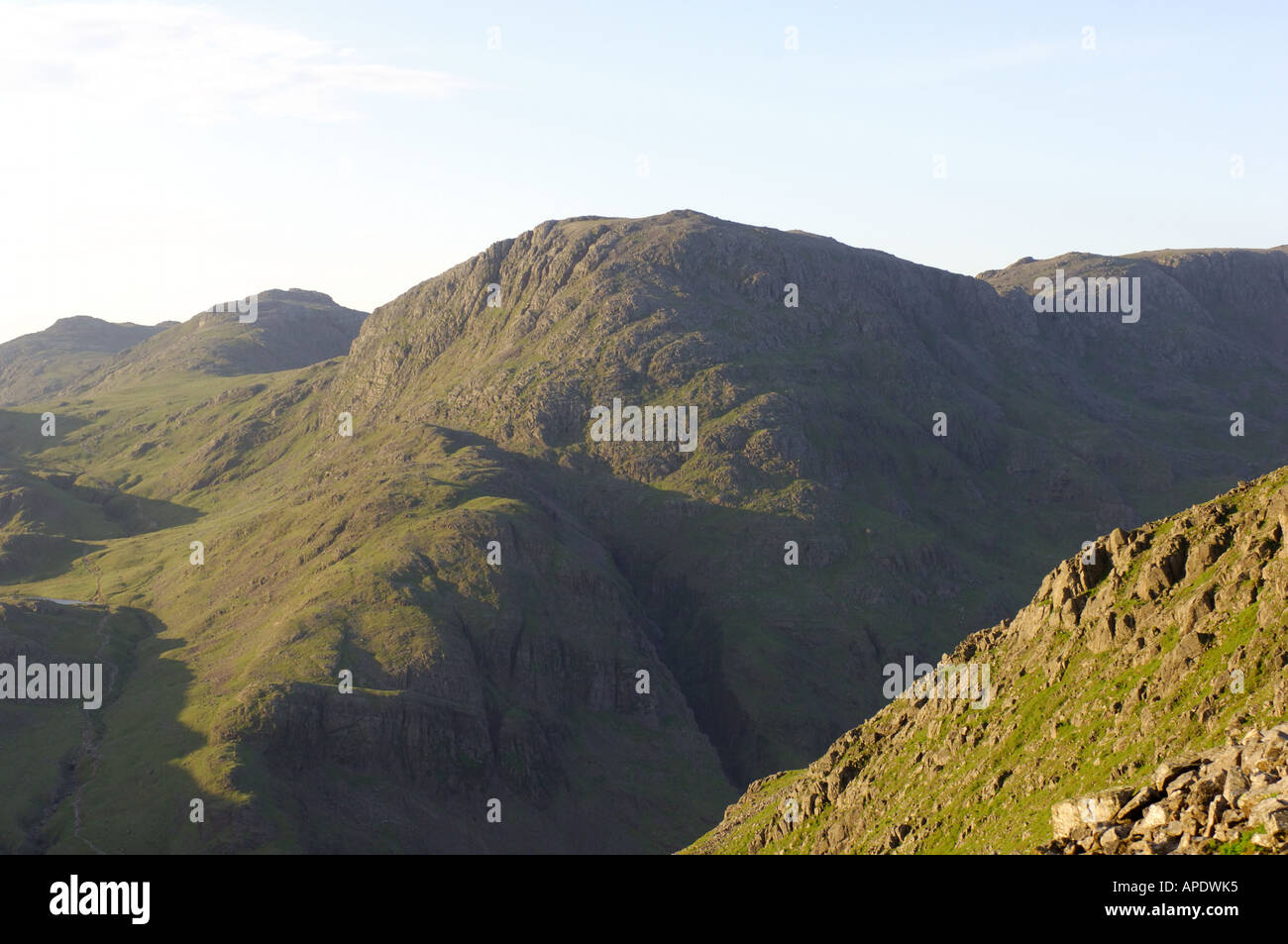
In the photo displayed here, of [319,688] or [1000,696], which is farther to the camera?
[319,688]

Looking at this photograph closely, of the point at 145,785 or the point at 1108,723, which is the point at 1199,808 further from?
the point at 145,785

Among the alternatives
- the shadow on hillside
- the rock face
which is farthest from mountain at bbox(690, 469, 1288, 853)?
the shadow on hillside

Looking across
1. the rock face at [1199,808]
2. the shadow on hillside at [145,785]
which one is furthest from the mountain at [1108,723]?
the shadow on hillside at [145,785]

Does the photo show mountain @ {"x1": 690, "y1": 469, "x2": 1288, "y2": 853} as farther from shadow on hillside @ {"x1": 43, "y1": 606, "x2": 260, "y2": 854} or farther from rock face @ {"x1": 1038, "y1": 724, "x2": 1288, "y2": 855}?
shadow on hillside @ {"x1": 43, "y1": 606, "x2": 260, "y2": 854}
